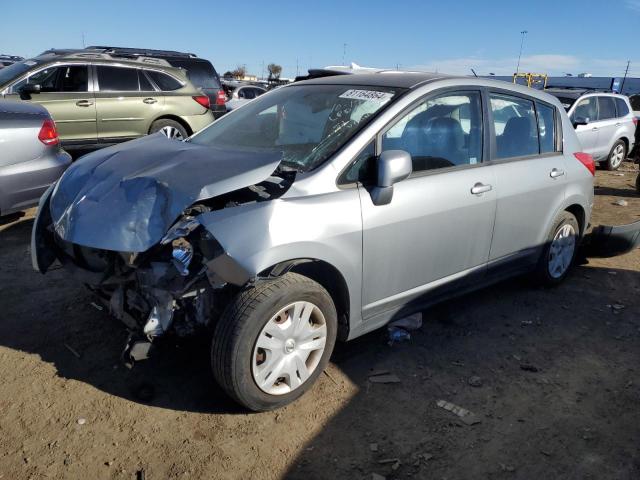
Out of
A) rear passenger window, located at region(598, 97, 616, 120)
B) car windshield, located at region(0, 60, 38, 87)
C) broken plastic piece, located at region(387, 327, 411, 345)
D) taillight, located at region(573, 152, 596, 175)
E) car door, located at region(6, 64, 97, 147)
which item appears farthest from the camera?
rear passenger window, located at region(598, 97, 616, 120)

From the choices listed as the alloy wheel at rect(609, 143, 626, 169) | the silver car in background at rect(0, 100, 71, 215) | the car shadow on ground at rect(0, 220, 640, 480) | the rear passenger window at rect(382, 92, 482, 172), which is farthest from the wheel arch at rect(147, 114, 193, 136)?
the alloy wheel at rect(609, 143, 626, 169)

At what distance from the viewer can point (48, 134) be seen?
17.9 ft

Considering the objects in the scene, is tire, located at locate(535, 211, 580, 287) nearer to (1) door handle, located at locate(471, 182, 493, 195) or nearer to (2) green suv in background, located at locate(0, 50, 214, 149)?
(1) door handle, located at locate(471, 182, 493, 195)

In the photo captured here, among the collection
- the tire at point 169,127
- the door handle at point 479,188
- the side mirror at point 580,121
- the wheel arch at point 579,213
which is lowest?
the wheel arch at point 579,213

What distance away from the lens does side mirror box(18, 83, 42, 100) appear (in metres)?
7.40

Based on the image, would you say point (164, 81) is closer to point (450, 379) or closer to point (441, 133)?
point (441, 133)

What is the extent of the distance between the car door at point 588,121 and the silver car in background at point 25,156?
8722 millimetres

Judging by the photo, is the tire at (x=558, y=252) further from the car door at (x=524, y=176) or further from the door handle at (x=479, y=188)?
the door handle at (x=479, y=188)

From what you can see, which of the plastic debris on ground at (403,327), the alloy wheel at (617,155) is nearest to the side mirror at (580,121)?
the alloy wheel at (617,155)

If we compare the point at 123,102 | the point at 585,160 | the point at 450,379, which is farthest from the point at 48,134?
the point at 585,160

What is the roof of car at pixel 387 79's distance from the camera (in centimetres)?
346

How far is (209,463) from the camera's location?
2.49m

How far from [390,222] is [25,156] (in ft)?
13.3

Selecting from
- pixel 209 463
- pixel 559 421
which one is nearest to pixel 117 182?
pixel 209 463
